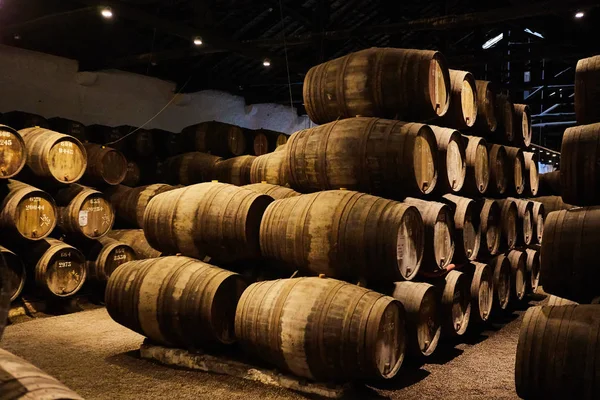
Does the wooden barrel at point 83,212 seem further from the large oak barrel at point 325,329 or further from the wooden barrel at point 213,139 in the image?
the large oak barrel at point 325,329

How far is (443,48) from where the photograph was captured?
1048cm

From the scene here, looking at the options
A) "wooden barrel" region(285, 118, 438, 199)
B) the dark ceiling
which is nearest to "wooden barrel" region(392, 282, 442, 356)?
"wooden barrel" region(285, 118, 438, 199)

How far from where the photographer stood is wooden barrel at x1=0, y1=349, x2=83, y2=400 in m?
1.39

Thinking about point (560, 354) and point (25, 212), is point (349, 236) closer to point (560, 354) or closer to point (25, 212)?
point (560, 354)

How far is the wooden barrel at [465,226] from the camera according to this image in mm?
5461

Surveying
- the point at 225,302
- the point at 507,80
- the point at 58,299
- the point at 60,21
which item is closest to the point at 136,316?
the point at 225,302

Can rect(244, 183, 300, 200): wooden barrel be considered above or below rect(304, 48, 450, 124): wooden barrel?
below

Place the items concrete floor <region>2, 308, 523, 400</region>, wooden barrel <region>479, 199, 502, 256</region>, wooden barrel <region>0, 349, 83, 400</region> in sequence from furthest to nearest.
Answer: wooden barrel <region>479, 199, 502, 256</region> → concrete floor <region>2, 308, 523, 400</region> → wooden barrel <region>0, 349, 83, 400</region>

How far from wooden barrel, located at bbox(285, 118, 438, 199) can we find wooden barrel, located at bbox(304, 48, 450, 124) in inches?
9.8

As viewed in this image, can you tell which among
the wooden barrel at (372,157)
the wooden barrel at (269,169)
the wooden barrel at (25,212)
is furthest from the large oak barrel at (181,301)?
the wooden barrel at (25,212)

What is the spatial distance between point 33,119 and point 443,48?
24.9 feet

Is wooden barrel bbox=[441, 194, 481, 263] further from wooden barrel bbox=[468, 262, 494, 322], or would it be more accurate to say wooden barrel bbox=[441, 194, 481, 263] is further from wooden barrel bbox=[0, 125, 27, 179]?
wooden barrel bbox=[0, 125, 27, 179]

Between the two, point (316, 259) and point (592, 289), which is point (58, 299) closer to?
point (316, 259)

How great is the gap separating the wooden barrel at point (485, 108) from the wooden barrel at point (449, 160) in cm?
116
